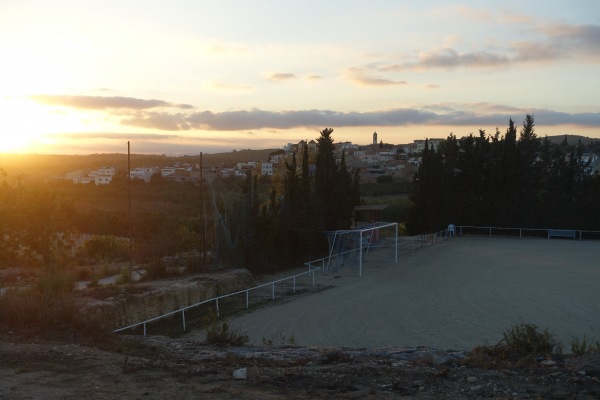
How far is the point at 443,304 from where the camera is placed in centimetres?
2033

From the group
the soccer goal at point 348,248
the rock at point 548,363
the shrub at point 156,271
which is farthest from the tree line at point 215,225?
the rock at point 548,363

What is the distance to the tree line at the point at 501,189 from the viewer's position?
42500mm

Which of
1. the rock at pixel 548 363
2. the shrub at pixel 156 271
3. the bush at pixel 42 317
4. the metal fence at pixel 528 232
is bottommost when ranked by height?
the metal fence at pixel 528 232

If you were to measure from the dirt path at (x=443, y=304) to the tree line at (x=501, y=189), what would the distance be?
32.8 feet

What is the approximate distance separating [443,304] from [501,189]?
2674 centimetres

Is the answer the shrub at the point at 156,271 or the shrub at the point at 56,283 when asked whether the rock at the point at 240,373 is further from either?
the shrub at the point at 156,271

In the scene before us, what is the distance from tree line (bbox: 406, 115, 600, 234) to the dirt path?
9997 mm

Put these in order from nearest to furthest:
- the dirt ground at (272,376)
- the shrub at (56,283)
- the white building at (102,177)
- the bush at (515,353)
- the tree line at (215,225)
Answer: the dirt ground at (272,376), the bush at (515,353), the shrub at (56,283), the tree line at (215,225), the white building at (102,177)

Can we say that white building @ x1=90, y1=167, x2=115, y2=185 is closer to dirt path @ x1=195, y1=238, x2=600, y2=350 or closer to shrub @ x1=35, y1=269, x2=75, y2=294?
dirt path @ x1=195, y1=238, x2=600, y2=350

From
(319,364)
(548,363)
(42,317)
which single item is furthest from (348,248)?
(548,363)

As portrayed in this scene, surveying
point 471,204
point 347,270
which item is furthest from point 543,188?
point 347,270

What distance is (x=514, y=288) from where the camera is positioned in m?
23.3

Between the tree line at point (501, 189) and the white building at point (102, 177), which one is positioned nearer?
the tree line at point (501, 189)

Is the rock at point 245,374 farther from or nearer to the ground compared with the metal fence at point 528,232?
farther from the ground
